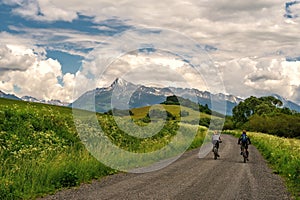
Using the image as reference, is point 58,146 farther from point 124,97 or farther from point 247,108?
point 247,108

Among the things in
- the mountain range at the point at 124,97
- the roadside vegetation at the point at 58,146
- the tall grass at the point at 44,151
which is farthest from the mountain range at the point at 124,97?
the tall grass at the point at 44,151

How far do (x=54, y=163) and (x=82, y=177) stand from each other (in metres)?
1.14

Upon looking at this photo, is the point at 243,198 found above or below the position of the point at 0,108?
below

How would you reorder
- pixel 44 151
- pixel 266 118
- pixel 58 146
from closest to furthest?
pixel 44 151
pixel 58 146
pixel 266 118

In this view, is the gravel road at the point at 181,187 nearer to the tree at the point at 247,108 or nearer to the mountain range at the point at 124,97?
the mountain range at the point at 124,97

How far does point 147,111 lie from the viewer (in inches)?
1245

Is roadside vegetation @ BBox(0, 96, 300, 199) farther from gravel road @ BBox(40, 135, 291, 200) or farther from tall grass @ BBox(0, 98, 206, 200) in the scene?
gravel road @ BBox(40, 135, 291, 200)

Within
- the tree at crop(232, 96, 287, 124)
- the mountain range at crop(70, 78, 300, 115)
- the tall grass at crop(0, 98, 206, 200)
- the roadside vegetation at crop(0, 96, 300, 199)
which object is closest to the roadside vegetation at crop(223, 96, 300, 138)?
the tree at crop(232, 96, 287, 124)

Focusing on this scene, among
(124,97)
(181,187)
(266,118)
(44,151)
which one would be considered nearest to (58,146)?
(44,151)

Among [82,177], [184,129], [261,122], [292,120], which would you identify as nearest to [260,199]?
[82,177]

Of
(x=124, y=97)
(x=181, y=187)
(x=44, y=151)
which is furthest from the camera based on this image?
(x=124, y=97)

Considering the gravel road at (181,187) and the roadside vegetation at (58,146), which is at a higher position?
the roadside vegetation at (58,146)

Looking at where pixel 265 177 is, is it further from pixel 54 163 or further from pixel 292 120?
pixel 292 120

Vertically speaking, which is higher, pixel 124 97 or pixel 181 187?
pixel 124 97
